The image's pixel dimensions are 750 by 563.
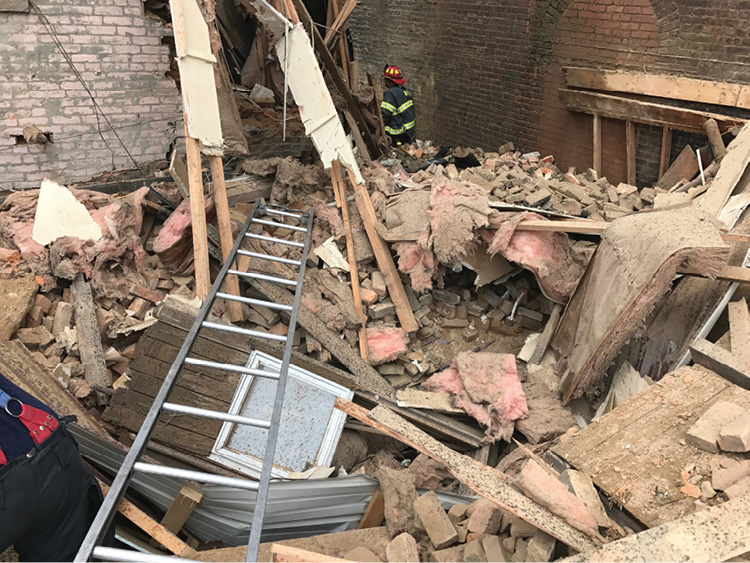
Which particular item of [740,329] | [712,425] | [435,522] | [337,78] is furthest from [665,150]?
[435,522]

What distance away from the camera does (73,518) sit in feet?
8.45

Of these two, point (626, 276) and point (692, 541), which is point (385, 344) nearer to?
point (626, 276)

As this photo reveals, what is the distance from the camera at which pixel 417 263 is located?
5137 millimetres

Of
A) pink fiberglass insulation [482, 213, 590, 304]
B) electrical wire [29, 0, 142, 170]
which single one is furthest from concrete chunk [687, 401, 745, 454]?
electrical wire [29, 0, 142, 170]

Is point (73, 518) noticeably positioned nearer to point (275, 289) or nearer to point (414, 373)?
point (275, 289)

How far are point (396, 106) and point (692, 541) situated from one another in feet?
26.1

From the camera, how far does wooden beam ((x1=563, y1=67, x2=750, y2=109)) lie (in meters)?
5.93

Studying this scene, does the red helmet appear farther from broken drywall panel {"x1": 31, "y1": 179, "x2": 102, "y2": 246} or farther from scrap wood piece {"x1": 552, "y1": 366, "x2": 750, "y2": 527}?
scrap wood piece {"x1": 552, "y1": 366, "x2": 750, "y2": 527}

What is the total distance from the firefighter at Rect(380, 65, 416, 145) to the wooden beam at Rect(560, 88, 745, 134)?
8.37ft

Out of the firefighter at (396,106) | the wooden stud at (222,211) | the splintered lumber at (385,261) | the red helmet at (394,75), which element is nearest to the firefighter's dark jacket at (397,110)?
the firefighter at (396,106)

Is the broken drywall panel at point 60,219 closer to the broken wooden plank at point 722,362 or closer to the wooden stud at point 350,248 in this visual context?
the wooden stud at point 350,248

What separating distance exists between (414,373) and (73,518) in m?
3.09

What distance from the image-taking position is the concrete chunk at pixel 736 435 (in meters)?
2.36

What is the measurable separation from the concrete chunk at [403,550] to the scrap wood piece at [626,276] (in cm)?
210
